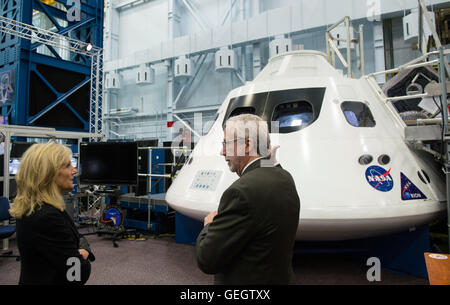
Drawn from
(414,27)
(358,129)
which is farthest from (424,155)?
(414,27)

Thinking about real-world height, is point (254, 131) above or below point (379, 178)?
above

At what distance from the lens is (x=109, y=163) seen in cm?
482

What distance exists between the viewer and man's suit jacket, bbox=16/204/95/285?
4.18ft

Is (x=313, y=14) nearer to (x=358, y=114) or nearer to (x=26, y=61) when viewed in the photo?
(x=358, y=114)

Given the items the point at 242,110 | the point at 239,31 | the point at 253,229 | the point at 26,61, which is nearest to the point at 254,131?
the point at 253,229

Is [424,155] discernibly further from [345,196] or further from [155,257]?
[155,257]

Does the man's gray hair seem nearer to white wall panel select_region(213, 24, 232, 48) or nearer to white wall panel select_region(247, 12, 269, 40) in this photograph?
white wall panel select_region(247, 12, 269, 40)

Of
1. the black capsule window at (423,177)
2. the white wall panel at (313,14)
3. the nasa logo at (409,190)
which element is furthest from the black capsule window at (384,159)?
the white wall panel at (313,14)

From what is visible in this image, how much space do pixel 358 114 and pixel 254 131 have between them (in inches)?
90.5

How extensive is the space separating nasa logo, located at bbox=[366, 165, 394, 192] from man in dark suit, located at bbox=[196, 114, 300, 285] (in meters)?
1.57

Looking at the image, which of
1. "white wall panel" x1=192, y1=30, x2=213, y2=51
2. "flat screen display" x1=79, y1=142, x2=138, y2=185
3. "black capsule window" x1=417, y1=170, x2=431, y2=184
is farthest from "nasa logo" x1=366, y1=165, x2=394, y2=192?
"white wall panel" x1=192, y1=30, x2=213, y2=51

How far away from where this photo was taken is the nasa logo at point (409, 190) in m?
2.47

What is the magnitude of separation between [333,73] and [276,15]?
702 cm

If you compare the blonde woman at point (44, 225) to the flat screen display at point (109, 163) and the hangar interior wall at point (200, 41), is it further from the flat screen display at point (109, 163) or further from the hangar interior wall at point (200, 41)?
the hangar interior wall at point (200, 41)
